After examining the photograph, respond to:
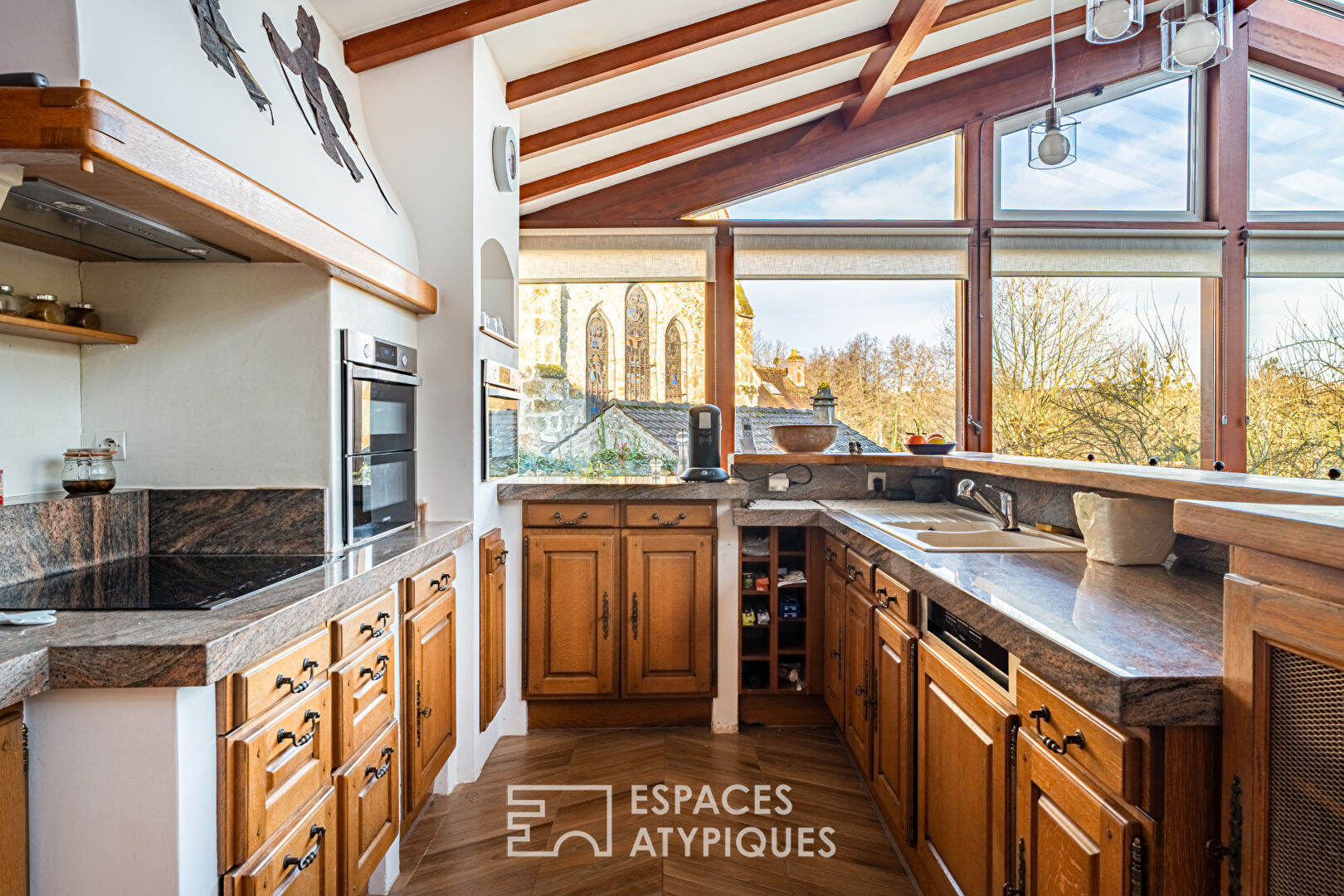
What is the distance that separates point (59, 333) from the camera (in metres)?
1.65

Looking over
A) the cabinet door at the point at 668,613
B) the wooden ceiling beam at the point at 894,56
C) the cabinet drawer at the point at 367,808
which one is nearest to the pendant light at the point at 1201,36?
the wooden ceiling beam at the point at 894,56

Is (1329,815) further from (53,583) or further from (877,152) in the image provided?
(877,152)

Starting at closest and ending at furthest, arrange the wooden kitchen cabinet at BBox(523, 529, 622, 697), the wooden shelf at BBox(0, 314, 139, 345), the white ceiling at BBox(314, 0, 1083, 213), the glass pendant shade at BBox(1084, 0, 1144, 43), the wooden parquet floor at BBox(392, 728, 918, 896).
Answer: the wooden shelf at BBox(0, 314, 139, 345)
the wooden parquet floor at BBox(392, 728, 918, 896)
the glass pendant shade at BBox(1084, 0, 1144, 43)
the white ceiling at BBox(314, 0, 1083, 213)
the wooden kitchen cabinet at BBox(523, 529, 622, 697)

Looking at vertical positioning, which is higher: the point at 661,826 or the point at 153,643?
the point at 153,643

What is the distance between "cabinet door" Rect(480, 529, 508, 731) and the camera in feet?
8.70

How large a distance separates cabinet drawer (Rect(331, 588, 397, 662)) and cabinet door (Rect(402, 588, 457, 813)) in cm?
16

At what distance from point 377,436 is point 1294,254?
478cm

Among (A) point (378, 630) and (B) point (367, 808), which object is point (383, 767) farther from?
(A) point (378, 630)

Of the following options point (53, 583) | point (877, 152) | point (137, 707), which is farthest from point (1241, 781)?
point (877, 152)

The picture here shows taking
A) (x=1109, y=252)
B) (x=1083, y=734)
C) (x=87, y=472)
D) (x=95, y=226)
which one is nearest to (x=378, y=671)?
(x=87, y=472)

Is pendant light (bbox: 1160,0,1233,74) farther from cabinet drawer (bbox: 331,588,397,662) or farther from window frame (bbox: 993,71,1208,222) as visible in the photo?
cabinet drawer (bbox: 331,588,397,662)

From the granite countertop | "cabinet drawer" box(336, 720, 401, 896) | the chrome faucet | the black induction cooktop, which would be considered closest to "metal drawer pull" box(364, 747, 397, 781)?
"cabinet drawer" box(336, 720, 401, 896)

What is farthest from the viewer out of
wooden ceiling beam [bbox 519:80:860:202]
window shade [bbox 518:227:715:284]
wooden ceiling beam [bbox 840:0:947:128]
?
window shade [bbox 518:227:715:284]

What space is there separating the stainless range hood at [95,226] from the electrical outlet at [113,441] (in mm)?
461
